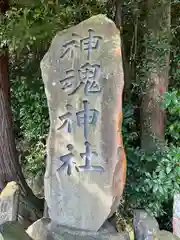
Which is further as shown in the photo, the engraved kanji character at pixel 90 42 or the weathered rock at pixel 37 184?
the weathered rock at pixel 37 184

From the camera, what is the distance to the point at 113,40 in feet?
7.54

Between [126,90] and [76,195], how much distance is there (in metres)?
1.40

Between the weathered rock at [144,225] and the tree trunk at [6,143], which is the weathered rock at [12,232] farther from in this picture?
the tree trunk at [6,143]

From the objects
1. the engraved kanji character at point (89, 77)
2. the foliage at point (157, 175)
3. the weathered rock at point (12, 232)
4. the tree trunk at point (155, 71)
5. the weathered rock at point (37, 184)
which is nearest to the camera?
the weathered rock at point (12, 232)

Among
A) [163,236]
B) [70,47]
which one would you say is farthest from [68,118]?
[163,236]

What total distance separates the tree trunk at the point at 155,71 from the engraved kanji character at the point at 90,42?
0.97 m

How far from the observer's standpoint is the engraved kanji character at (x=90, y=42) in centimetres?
234

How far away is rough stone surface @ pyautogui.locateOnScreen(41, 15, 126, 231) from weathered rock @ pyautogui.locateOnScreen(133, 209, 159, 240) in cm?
33

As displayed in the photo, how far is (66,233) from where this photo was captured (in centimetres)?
243

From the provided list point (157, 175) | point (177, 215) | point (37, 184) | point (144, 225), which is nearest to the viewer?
point (144, 225)

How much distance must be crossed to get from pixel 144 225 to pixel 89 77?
110 centimetres

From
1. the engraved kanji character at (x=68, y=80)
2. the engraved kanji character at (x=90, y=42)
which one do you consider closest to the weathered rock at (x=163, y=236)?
the engraved kanji character at (x=68, y=80)

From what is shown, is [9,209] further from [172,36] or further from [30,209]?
[172,36]

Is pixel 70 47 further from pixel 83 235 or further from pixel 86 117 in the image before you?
pixel 83 235
